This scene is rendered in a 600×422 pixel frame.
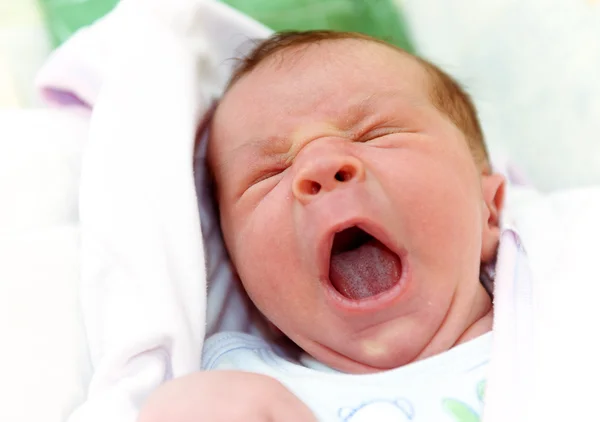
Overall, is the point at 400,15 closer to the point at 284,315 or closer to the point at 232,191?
the point at 232,191

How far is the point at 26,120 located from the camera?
44.3 inches

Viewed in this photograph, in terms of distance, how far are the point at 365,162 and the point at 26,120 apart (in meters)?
0.55

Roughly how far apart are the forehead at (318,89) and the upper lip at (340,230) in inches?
6.4

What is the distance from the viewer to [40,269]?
3.04 feet

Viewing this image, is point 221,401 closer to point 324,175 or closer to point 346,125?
point 324,175

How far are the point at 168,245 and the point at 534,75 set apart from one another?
782 millimetres

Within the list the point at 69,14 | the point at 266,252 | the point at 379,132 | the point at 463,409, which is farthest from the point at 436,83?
the point at 69,14

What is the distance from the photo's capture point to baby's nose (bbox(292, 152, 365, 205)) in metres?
0.86

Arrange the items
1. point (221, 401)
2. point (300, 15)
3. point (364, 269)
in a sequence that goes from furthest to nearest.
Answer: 1. point (300, 15)
2. point (364, 269)
3. point (221, 401)

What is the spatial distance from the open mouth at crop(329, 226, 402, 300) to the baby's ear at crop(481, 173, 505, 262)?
0.59 feet

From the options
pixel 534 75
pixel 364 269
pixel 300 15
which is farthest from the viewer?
pixel 300 15

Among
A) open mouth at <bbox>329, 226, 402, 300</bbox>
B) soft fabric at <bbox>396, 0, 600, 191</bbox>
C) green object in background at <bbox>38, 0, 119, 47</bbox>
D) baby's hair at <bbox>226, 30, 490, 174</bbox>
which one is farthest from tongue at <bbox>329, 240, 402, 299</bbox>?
green object in background at <bbox>38, 0, 119, 47</bbox>

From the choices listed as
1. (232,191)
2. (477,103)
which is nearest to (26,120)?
(232,191)

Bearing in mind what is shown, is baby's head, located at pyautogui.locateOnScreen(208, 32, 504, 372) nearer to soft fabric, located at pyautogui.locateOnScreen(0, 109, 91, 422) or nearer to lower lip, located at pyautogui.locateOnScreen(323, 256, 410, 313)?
lower lip, located at pyautogui.locateOnScreen(323, 256, 410, 313)
